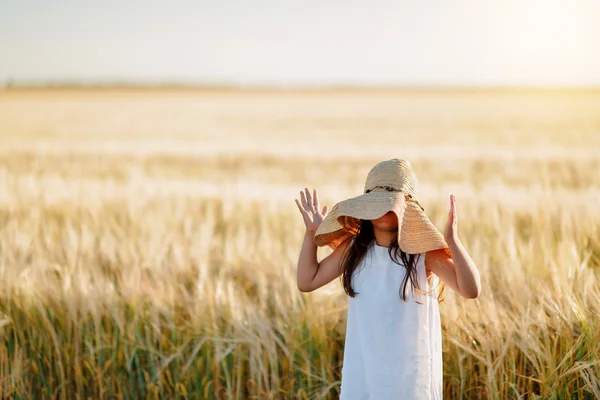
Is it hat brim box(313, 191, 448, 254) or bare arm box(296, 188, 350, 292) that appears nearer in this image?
hat brim box(313, 191, 448, 254)

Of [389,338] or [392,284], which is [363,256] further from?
[389,338]

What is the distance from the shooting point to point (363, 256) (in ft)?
5.68

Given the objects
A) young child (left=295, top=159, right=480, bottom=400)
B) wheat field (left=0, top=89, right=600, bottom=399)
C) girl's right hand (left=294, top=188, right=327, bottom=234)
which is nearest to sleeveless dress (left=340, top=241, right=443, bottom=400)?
young child (left=295, top=159, right=480, bottom=400)

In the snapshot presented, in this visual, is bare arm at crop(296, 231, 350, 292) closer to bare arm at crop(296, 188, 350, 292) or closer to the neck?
bare arm at crop(296, 188, 350, 292)

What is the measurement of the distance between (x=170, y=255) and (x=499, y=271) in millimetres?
1503

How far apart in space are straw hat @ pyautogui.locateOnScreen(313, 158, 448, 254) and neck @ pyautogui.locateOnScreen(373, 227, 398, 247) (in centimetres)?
7

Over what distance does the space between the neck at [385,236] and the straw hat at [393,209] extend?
0.07 meters

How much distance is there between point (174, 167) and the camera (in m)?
12.5

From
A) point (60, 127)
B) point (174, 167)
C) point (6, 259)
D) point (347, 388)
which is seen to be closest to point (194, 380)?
point (347, 388)

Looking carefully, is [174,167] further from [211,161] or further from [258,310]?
[258,310]

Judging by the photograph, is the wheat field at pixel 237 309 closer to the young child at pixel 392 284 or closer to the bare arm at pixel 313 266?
the young child at pixel 392 284

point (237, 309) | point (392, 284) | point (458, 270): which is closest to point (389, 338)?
point (392, 284)

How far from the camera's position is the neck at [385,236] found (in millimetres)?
1717

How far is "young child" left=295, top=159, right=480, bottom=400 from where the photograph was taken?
5.37ft
